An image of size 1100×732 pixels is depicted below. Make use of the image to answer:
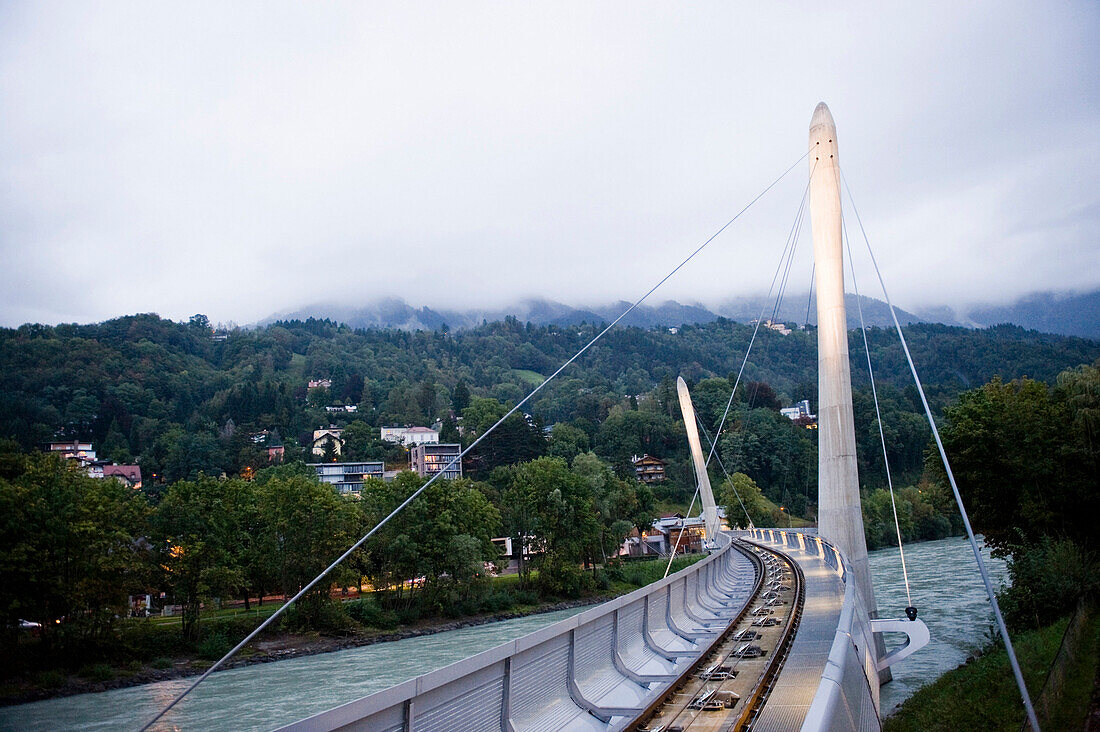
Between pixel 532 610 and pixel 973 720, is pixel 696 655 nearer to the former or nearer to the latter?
pixel 973 720

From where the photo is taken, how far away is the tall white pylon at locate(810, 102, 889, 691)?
17156mm

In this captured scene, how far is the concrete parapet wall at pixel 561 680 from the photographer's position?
13.1 feet

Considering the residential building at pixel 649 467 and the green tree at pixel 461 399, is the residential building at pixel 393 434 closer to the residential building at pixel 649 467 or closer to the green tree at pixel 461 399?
the green tree at pixel 461 399

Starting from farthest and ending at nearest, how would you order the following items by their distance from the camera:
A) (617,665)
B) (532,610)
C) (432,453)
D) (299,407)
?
1. (299,407)
2. (432,453)
3. (532,610)
4. (617,665)

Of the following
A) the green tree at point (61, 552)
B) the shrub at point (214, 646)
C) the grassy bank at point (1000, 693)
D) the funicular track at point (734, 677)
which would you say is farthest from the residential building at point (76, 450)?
the grassy bank at point (1000, 693)

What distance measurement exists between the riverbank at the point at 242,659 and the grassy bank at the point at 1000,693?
2770 centimetres

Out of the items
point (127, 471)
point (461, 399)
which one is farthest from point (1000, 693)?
point (461, 399)

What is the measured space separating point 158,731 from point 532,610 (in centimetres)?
2745

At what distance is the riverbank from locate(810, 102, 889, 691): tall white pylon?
26245mm

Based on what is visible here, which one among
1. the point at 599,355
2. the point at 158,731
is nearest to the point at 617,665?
the point at 158,731

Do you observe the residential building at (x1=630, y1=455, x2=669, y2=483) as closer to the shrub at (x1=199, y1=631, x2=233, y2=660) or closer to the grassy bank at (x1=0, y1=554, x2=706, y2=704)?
the grassy bank at (x1=0, y1=554, x2=706, y2=704)

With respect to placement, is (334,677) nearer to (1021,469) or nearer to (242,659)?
(242,659)

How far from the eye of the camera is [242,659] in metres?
32.8

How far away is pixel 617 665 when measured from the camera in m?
7.21
